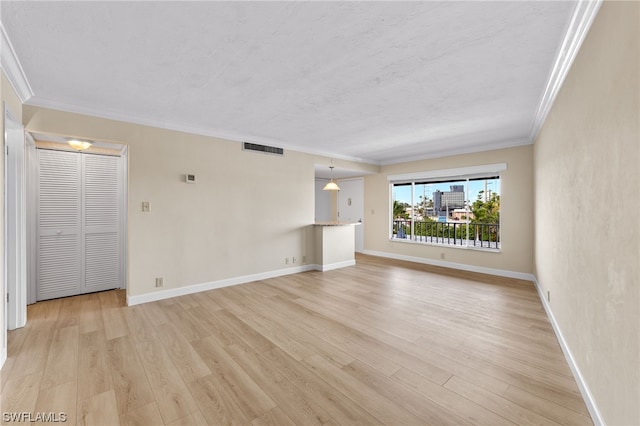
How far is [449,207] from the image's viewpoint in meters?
6.58

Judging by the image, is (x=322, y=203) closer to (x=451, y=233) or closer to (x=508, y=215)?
(x=451, y=233)

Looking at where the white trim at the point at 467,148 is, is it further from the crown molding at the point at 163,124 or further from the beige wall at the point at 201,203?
the beige wall at the point at 201,203

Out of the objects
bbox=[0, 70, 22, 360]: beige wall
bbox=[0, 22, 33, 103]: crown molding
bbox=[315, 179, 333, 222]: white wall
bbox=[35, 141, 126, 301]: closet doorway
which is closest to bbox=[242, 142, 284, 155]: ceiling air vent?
bbox=[35, 141, 126, 301]: closet doorway

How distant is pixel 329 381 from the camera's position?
2164 millimetres

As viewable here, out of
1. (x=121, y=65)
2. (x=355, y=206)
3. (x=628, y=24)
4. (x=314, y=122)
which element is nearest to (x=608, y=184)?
(x=628, y=24)

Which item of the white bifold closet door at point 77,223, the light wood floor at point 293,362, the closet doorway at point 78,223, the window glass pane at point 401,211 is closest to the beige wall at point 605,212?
the light wood floor at point 293,362

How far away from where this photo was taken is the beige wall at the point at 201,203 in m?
3.85

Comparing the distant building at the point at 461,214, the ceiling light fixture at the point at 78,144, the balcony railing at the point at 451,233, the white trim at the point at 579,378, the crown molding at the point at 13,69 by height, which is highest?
the crown molding at the point at 13,69

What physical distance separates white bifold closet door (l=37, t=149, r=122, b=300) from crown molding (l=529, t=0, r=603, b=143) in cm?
574

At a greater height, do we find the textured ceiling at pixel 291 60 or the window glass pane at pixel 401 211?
the textured ceiling at pixel 291 60

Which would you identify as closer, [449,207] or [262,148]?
[262,148]

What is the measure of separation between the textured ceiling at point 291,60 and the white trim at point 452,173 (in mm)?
1393

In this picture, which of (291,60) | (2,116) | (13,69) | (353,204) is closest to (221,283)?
(2,116)

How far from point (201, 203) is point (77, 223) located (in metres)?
1.84
